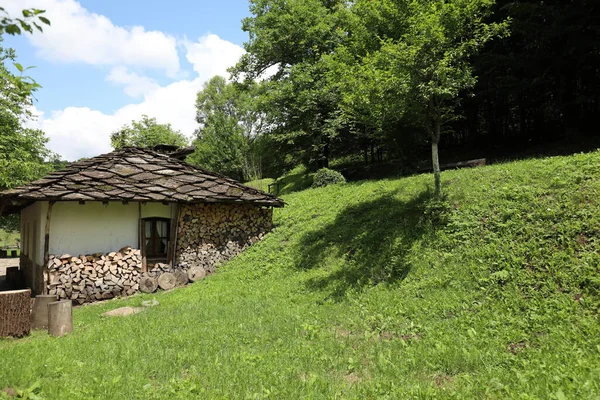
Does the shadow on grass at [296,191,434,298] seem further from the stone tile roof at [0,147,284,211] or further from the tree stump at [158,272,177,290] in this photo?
the tree stump at [158,272,177,290]

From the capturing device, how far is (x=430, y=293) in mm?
7016

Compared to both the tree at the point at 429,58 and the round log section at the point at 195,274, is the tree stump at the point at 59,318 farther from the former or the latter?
the tree at the point at 429,58

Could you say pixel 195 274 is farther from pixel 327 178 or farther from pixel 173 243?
pixel 327 178

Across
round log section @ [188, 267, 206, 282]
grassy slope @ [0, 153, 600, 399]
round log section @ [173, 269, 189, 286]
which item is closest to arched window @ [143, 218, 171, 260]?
round log section @ [173, 269, 189, 286]

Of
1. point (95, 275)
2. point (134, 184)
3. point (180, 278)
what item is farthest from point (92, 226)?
point (180, 278)

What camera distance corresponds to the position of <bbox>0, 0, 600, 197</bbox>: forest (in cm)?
910

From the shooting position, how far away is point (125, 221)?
12508 mm

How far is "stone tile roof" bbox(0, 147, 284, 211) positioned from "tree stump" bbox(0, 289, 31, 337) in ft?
12.7

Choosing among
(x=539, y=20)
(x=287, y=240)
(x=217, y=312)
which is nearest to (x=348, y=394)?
(x=217, y=312)

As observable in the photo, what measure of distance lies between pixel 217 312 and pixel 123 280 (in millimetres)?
5414

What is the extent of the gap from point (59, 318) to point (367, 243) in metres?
7.46

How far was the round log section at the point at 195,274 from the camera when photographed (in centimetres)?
1280

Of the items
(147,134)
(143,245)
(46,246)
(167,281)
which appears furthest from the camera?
(147,134)

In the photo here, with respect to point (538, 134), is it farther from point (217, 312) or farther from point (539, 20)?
point (217, 312)
